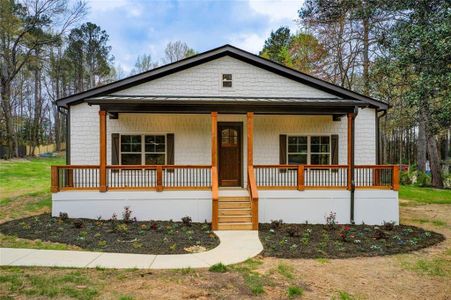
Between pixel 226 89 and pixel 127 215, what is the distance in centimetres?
539

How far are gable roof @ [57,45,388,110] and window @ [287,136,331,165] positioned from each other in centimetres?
179

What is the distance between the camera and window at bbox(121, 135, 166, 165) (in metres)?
11.7

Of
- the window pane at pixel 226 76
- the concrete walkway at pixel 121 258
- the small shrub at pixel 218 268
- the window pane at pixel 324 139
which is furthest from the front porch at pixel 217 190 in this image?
the small shrub at pixel 218 268

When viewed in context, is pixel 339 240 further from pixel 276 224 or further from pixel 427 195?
pixel 427 195

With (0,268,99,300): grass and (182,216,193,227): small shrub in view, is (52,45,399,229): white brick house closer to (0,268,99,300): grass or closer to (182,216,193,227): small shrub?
(182,216,193,227): small shrub

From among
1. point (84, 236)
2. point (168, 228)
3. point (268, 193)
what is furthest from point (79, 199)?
point (268, 193)

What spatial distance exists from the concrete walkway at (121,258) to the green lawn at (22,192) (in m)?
4.45

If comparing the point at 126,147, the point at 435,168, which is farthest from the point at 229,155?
the point at 435,168

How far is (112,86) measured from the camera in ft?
36.9

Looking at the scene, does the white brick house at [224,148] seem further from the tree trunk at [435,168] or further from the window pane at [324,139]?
the tree trunk at [435,168]

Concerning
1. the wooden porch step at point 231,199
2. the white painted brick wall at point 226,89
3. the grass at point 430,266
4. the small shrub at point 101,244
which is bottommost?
the grass at point 430,266

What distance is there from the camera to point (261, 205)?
10227mm

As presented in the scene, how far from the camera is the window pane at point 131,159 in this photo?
11.7 m

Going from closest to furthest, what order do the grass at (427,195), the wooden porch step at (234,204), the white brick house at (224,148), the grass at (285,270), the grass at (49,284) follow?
the grass at (49,284) < the grass at (285,270) < the wooden porch step at (234,204) < the white brick house at (224,148) < the grass at (427,195)
